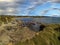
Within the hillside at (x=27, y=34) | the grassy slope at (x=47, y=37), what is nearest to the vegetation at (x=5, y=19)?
the hillside at (x=27, y=34)

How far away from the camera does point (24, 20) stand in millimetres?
5074

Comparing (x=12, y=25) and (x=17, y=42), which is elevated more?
(x=12, y=25)

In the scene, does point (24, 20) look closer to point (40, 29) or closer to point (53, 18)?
point (40, 29)

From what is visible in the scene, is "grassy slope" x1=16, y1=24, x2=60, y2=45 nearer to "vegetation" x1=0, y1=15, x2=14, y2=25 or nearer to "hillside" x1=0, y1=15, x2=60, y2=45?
"hillside" x1=0, y1=15, x2=60, y2=45

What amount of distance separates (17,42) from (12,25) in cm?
63

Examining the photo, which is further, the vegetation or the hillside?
the vegetation

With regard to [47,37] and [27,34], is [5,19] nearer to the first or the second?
[27,34]

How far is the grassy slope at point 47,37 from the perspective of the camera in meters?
4.75

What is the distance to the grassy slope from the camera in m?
4.75

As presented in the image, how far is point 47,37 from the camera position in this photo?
4887 mm

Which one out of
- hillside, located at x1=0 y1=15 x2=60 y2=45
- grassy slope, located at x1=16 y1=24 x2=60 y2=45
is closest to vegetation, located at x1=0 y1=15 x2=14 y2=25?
hillside, located at x1=0 y1=15 x2=60 y2=45

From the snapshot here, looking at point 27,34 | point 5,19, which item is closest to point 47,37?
point 27,34

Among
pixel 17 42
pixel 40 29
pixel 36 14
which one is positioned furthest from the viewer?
pixel 36 14

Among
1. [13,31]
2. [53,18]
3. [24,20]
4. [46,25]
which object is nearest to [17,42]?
[13,31]
